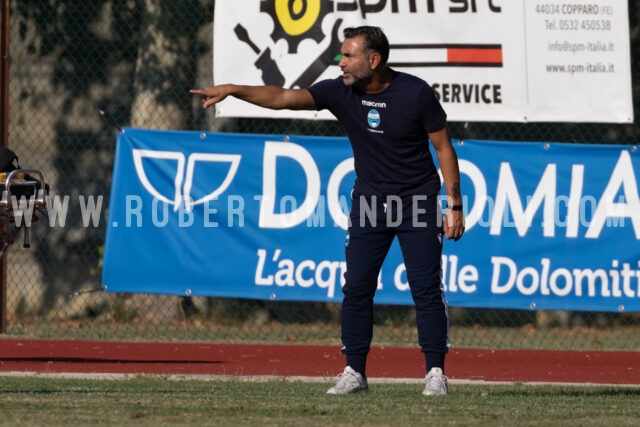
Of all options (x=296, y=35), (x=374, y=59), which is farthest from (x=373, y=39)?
(x=296, y=35)

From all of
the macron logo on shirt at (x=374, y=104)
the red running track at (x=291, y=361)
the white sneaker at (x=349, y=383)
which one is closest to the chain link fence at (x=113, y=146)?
the red running track at (x=291, y=361)

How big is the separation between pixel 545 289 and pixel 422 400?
4.75 m

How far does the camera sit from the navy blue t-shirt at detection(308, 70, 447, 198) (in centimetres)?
712

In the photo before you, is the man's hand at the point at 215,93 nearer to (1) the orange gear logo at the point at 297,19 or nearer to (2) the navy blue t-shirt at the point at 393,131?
(2) the navy blue t-shirt at the point at 393,131

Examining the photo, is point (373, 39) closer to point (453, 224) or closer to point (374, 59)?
point (374, 59)

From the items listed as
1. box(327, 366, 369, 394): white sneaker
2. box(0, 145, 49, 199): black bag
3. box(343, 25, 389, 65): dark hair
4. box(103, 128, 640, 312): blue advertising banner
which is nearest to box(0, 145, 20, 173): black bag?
box(0, 145, 49, 199): black bag

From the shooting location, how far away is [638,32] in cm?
1370

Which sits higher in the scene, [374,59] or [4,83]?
[4,83]

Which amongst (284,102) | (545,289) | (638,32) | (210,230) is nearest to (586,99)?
(545,289)

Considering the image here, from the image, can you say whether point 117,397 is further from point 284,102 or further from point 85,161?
point 85,161

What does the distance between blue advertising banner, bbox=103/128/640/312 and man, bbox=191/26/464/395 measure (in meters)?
3.98

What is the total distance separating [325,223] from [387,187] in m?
4.19

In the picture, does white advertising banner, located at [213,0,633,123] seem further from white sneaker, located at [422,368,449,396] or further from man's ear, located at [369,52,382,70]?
white sneaker, located at [422,368,449,396]

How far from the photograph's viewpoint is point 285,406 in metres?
6.14
